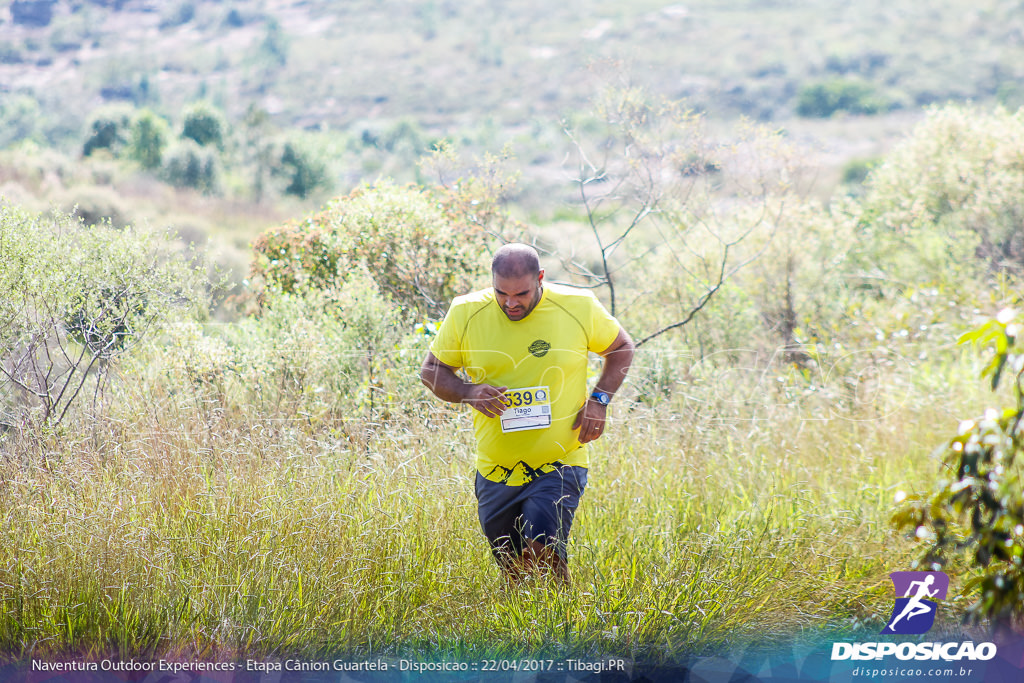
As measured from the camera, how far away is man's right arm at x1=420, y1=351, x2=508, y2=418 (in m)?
3.65

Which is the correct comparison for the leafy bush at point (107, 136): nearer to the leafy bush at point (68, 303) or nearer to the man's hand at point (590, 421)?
the leafy bush at point (68, 303)

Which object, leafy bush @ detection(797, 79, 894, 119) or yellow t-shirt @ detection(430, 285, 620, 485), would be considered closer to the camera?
yellow t-shirt @ detection(430, 285, 620, 485)

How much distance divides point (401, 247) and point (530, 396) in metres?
4.30

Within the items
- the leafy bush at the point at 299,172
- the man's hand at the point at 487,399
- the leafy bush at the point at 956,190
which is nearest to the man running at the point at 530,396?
the man's hand at the point at 487,399

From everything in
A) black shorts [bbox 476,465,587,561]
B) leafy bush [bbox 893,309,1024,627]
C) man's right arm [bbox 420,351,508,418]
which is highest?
leafy bush [bbox 893,309,1024,627]

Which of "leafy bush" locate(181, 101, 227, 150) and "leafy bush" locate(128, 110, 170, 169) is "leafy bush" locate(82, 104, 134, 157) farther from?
"leafy bush" locate(181, 101, 227, 150)

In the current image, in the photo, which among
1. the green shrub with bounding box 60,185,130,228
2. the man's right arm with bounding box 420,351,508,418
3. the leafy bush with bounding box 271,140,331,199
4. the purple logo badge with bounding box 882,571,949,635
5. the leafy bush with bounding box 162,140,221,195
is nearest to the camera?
the man's right arm with bounding box 420,351,508,418

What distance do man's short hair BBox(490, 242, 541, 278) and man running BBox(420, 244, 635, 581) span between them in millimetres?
64

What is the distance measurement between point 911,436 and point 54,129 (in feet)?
232

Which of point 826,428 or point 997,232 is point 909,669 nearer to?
point 826,428

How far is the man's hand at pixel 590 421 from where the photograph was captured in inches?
149

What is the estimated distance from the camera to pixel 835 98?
243ft

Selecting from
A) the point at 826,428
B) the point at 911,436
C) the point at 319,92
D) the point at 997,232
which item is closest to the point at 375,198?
the point at 826,428

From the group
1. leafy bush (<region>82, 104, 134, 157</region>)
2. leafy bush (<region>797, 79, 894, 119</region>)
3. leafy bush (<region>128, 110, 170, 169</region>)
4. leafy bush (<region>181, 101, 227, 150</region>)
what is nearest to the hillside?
leafy bush (<region>797, 79, 894, 119</region>)
